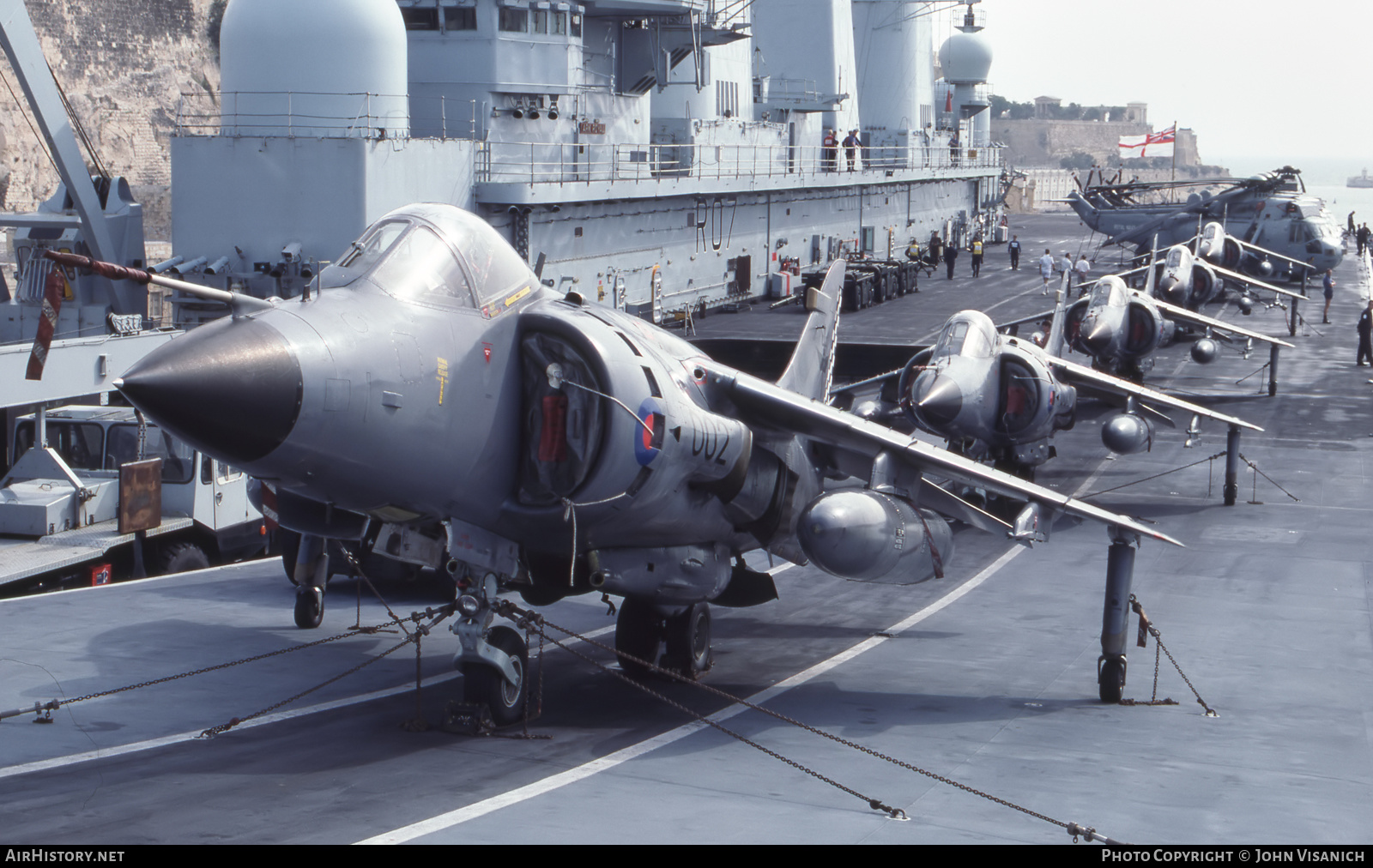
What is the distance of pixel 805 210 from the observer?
57500 millimetres

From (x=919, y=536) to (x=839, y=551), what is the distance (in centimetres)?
121

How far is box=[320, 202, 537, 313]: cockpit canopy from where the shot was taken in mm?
10367

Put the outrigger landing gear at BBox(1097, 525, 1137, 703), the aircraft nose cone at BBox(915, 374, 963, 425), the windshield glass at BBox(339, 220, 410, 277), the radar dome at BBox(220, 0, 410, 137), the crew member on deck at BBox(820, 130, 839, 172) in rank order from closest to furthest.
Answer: the windshield glass at BBox(339, 220, 410, 277), the outrigger landing gear at BBox(1097, 525, 1137, 703), the aircraft nose cone at BBox(915, 374, 963, 425), the radar dome at BBox(220, 0, 410, 137), the crew member on deck at BBox(820, 130, 839, 172)

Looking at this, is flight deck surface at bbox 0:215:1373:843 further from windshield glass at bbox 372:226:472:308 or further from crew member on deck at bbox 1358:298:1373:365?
crew member on deck at bbox 1358:298:1373:365

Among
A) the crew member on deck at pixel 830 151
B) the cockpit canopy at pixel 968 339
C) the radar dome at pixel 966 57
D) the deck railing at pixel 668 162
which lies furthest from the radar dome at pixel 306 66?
the radar dome at pixel 966 57

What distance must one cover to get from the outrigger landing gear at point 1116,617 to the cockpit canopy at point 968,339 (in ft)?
32.6

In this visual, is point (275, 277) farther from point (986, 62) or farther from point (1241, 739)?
point (986, 62)

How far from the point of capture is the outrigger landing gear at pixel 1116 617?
13.2 meters

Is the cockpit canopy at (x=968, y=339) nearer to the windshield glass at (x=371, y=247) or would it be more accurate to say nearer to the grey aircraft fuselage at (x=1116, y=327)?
the grey aircraft fuselage at (x=1116, y=327)

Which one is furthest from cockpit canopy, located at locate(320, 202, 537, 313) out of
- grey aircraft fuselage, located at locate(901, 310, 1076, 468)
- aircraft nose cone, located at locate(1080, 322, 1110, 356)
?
aircraft nose cone, located at locate(1080, 322, 1110, 356)

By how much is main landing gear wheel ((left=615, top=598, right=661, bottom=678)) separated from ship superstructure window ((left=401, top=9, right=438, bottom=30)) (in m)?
27.9

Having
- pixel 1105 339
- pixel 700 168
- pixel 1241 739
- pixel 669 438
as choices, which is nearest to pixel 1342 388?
pixel 1105 339

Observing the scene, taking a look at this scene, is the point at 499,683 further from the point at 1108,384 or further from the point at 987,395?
the point at 1108,384

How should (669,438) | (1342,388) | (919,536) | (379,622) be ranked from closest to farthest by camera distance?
(669,438), (919,536), (379,622), (1342,388)
